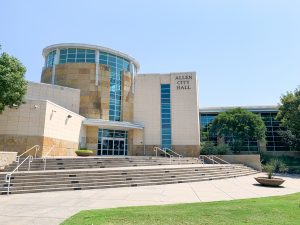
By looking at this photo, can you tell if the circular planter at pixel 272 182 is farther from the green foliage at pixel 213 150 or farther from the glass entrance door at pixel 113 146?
the glass entrance door at pixel 113 146

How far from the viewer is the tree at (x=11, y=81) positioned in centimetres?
1773

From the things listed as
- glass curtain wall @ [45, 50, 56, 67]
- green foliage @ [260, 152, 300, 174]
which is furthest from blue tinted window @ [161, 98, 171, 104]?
glass curtain wall @ [45, 50, 56, 67]

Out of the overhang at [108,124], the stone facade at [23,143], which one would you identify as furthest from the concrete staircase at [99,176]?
the overhang at [108,124]

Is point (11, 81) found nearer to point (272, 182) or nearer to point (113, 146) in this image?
point (113, 146)

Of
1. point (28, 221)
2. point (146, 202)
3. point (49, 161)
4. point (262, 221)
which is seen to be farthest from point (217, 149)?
point (28, 221)

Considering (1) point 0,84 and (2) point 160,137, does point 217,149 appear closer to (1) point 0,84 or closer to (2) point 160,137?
(2) point 160,137

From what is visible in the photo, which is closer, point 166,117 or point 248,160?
point 248,160

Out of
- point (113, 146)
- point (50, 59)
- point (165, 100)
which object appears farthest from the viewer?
point (50, 59)

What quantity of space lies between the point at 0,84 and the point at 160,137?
1971 cm

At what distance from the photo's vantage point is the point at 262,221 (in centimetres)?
639

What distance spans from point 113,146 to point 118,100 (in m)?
6.28

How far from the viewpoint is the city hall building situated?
29.7 metres

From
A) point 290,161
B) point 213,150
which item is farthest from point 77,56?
point 290,161

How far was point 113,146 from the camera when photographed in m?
31.5
